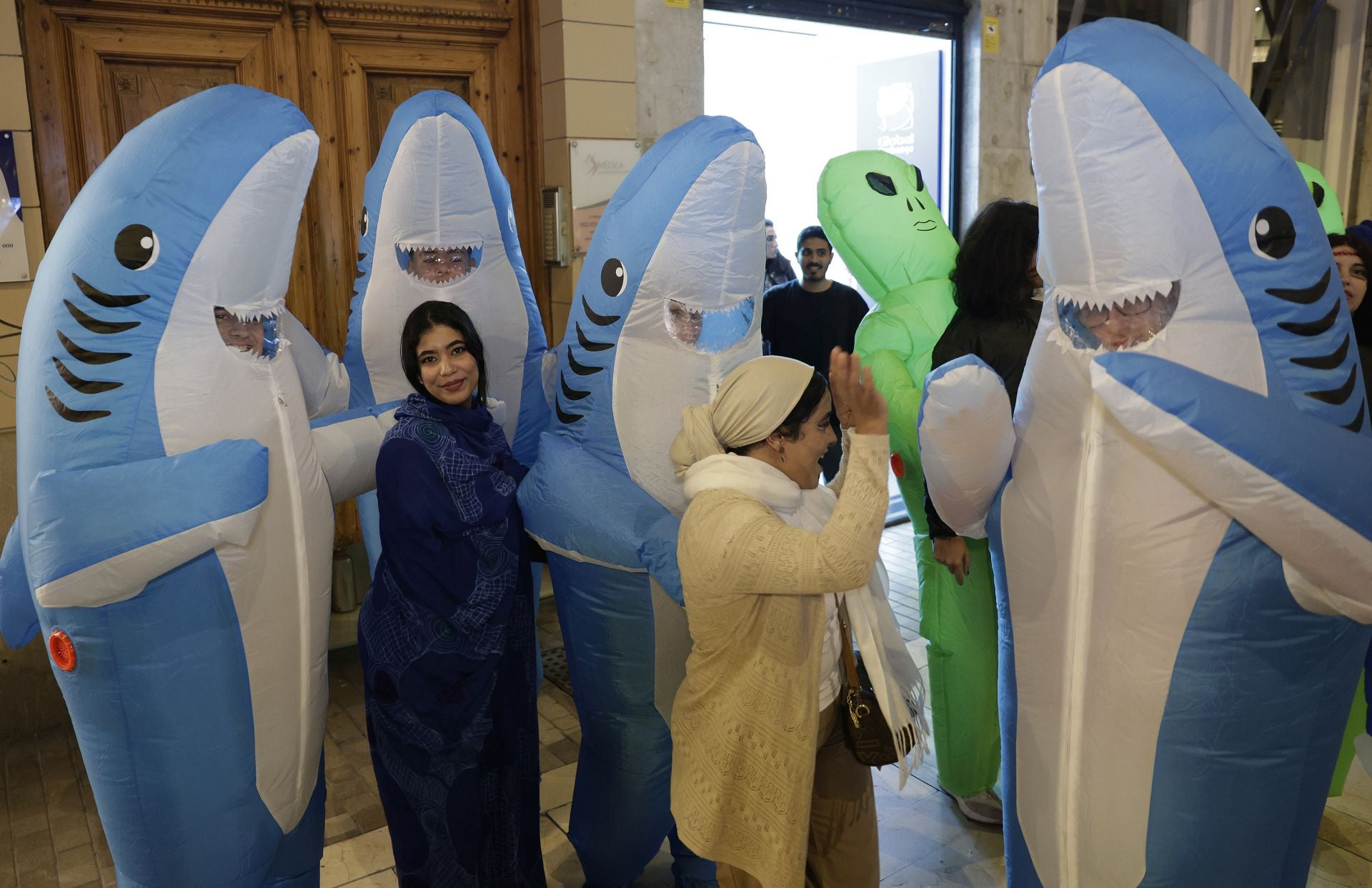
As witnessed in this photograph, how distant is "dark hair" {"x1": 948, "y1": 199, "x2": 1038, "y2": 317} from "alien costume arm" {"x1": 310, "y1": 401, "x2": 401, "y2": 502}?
1372 millimetres

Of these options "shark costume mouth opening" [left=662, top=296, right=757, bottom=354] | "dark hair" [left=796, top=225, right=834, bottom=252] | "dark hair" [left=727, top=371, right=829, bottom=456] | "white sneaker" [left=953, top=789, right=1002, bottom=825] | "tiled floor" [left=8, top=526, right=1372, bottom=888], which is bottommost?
"tiled floor" [left=8, top=526, right=1372, bottom=888]

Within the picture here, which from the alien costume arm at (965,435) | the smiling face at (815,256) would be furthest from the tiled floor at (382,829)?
the smiling face at (815,256)

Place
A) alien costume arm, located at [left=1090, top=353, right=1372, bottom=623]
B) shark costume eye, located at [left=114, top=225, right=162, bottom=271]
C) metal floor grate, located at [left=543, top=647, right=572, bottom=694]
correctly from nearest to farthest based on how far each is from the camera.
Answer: alien costume arm, located at [left=1090, top=353, right=1372, bottom=623] < shark costume eye, located at [left=114, top=225, right=162, bottom=271] < metal floor grate, located at [left=543, top=647, right=572, bottom=694]

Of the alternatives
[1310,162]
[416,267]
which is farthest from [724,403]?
[1310,162]

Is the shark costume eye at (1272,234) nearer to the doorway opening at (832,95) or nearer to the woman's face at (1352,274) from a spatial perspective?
the woman's face at (1352,274)

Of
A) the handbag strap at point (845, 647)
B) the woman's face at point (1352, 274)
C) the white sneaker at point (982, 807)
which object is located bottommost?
the white sneaker at point (982, 807)

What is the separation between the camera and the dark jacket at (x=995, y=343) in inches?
94.7

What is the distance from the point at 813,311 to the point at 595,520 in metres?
→ 2.57

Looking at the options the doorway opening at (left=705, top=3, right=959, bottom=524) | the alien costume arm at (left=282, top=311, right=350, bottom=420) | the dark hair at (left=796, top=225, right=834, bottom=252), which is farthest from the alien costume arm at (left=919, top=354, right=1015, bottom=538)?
the doorway opening at (left=705, top=3, right=959, bottom=524)

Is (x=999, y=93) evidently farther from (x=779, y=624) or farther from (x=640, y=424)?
(x=779, y=624)

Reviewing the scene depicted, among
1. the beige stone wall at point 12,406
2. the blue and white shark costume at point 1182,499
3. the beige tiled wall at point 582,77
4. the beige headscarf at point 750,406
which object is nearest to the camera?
the blue and white shark costume at point 1182,499

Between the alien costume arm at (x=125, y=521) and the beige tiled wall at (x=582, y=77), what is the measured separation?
2.56 meters

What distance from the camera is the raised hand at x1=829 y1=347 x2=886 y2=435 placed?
63.5 inches

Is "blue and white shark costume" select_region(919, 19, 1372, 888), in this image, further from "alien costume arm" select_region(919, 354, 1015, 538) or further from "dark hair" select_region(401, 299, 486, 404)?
"dark hair" select_region(401, 299, 486, 404)
